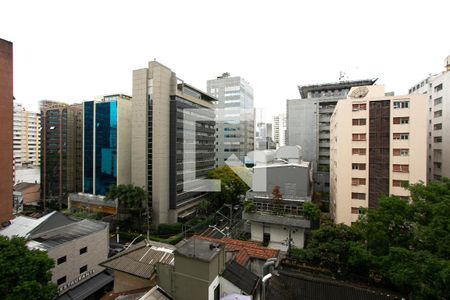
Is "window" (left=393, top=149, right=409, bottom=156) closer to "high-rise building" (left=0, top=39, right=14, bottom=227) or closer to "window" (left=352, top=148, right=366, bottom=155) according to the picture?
"window" (left=352, top=148, right=366, bottom=155)

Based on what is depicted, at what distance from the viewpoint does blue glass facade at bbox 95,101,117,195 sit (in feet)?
90.4

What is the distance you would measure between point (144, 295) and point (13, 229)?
1343 cm

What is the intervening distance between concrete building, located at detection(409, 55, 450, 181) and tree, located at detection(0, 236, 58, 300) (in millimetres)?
35033

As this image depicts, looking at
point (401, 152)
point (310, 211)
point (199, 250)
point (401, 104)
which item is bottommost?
point (310, 211)

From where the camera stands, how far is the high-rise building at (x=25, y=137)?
2131 inches

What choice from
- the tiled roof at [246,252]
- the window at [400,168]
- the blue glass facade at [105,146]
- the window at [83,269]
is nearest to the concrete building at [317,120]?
the window at [400,168]

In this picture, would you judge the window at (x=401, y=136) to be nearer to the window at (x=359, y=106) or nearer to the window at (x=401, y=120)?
the window at (x=401, y=120)

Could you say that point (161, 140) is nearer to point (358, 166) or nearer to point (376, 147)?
point (358, 166)

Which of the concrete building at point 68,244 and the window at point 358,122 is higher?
the window at point 358,122

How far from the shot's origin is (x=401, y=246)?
34.6 ft

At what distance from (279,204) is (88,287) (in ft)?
51.1

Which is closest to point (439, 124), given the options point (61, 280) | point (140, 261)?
point (140, 261)

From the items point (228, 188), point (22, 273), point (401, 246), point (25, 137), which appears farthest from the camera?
point (25, 137)

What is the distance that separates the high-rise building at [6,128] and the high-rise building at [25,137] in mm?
43350
